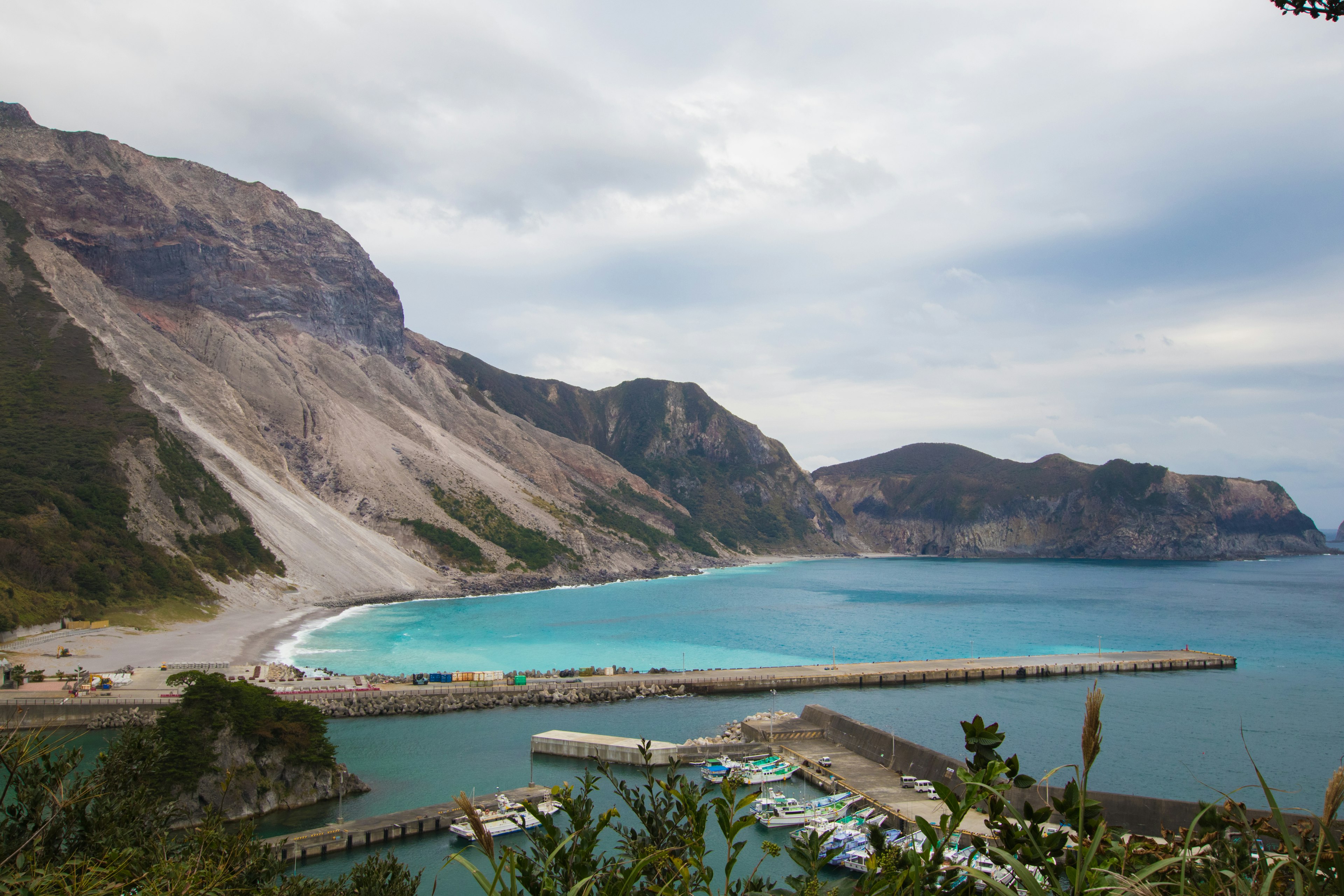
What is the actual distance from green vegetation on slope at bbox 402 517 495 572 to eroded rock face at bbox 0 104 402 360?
56.0 meters

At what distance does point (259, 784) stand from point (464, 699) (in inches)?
884

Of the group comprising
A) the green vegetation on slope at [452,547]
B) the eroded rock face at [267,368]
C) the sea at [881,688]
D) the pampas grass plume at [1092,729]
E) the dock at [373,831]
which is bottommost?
the sea at [881,688]

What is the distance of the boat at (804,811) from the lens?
117 ft

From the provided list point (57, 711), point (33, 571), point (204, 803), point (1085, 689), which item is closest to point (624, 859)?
point (204, 803)

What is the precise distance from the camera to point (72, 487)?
89.0 meters

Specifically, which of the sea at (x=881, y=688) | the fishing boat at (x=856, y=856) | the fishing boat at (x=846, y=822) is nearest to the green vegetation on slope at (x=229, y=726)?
the sea at (x=881, y=688)

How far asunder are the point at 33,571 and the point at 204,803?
5438cm

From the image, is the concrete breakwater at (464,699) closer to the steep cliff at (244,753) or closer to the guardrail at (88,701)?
the guardrail at (88,701)

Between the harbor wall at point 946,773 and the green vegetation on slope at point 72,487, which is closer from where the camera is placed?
the harbor wall at point 946,773

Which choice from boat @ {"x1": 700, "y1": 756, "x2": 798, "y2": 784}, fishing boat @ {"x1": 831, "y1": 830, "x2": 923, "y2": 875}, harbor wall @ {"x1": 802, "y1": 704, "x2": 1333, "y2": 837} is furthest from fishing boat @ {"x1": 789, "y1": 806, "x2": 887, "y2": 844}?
boat @ {"x1": 700, "y1": 756, "x2": 798, "y2": 784}

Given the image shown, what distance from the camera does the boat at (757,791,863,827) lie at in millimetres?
35812

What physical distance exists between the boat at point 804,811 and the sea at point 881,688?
89 cm

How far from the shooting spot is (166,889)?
10.9 m

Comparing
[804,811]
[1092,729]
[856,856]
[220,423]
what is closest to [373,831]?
[804,811]
